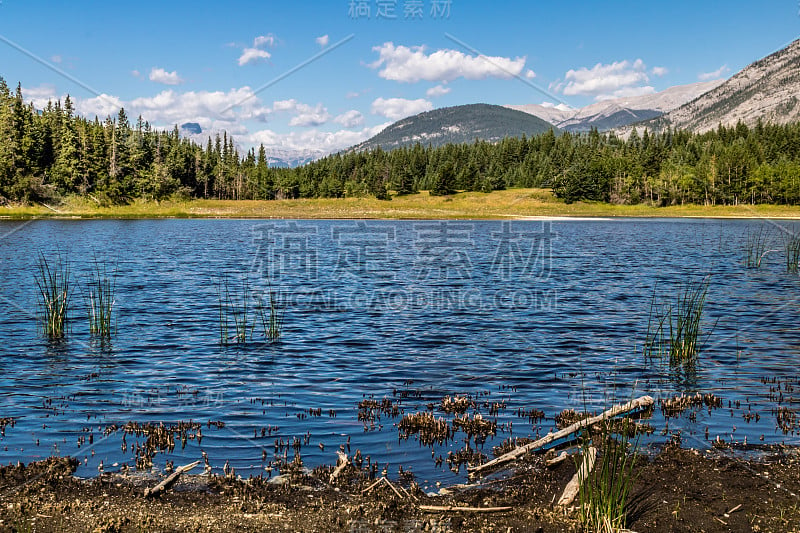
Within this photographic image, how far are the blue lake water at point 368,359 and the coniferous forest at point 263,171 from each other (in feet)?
282

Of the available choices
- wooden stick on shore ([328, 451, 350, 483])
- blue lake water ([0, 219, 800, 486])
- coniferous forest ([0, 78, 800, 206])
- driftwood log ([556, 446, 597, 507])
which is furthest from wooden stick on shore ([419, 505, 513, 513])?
coniferous forest ([0, 78, 800, 206])

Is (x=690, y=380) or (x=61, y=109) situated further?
(x=61, y=109)

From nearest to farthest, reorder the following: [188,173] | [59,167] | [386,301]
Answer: [386,301] < [59,167] < [188,173]

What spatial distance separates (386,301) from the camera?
29.8 m

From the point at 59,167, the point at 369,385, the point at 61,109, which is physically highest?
the point at 61,109

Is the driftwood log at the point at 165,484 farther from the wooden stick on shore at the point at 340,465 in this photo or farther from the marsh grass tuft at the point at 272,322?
the marsh grass tuft at the point at 272,322

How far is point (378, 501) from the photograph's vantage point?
907 centimetres

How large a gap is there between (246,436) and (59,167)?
12159 cm

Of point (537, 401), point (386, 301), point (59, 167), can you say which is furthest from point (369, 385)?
point (59, 167)

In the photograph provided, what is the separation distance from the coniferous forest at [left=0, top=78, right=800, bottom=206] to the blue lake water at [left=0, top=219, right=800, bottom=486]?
86.0 meters

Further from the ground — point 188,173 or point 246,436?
point 188,173

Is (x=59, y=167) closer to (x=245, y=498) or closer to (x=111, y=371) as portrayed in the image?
(x=111, y=371)

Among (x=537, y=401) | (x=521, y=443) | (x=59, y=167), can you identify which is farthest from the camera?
(x=59, y=167)

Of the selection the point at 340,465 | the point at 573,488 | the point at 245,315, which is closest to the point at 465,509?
the point at 573,488
